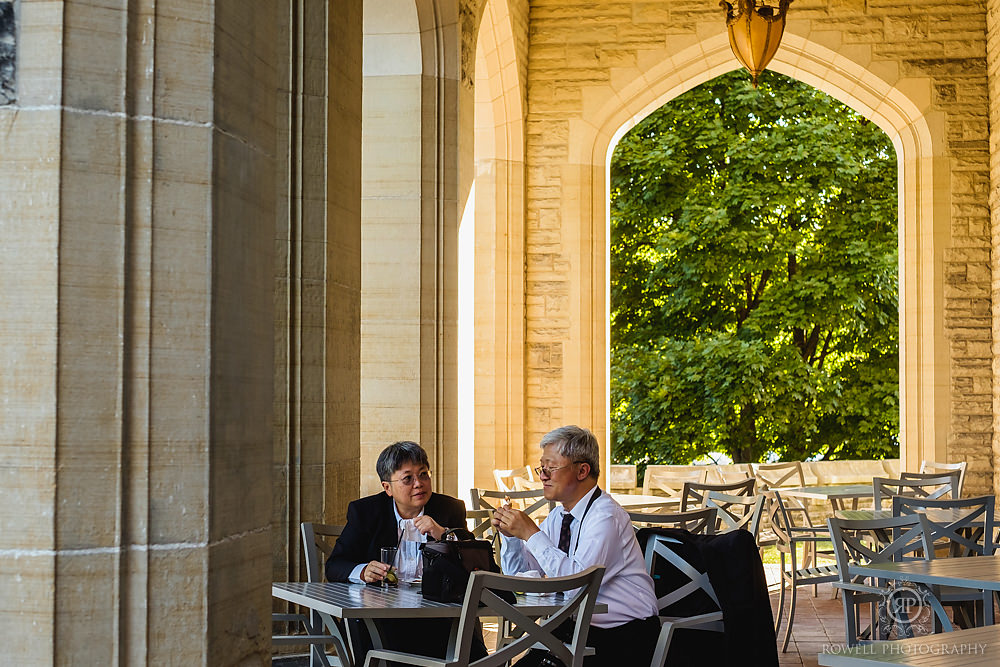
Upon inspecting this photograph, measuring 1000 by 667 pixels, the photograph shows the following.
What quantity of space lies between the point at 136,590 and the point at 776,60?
906 cm

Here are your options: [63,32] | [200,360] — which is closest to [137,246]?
[200,360]

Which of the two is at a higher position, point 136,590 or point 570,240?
point 570,240

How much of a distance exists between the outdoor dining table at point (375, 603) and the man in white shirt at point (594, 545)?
101 millimetres

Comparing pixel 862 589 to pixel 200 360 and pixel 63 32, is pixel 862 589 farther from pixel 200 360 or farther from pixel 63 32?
pixel 63 32

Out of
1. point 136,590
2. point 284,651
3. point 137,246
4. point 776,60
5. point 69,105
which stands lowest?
point 284,651

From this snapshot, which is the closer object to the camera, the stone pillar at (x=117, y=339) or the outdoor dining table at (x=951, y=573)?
the stone pillar at (x=117, y=339)

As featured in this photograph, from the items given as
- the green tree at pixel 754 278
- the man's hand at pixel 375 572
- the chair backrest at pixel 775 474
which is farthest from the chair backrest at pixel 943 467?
the man's hand at pixel 375 572

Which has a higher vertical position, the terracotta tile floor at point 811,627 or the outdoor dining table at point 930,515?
the outdoor dining table at point 930,515

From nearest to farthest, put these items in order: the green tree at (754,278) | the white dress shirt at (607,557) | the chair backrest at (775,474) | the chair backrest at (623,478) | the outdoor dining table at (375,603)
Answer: the outdoor dining table at (375,603), the white dress shirt at (607,557), the chair backrest at (775,474), the chair backrest at (623,478), the green tree at (754,278)

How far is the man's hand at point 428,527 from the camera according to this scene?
10.8 feet

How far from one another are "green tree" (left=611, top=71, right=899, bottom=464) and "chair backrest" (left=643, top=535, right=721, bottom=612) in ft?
39.7

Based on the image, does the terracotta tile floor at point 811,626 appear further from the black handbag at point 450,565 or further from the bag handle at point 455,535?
the black handbag at point 450,565

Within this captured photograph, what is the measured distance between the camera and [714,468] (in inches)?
405

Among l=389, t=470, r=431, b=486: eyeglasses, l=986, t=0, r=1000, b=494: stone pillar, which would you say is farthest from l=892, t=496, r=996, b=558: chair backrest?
l=986, t=0, r=1000, b=494: stone pillar
